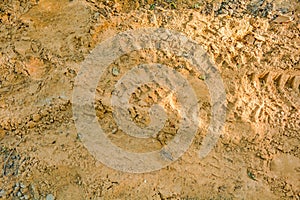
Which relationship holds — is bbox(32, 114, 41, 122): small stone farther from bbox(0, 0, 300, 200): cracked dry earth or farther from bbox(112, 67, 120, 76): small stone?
bbox(112, 67, 120, 76): small stone

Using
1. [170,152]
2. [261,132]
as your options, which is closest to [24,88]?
[170,152]

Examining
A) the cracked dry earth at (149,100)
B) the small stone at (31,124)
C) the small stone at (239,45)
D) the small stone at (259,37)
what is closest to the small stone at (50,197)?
the cracked dry earth at (149,100)

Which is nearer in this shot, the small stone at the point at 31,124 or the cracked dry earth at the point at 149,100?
the cracked dry earth at the point at 149,100

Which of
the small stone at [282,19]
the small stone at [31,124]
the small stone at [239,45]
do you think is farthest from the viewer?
the small stone at [282,19]

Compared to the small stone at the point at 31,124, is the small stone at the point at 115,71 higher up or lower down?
higher up

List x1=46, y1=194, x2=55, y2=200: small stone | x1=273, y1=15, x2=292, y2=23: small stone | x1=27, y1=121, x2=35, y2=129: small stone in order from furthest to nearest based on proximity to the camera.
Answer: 1. x1=273, y1=15, x2=292, y2=23: small stone
2. x1=27, y1=121, x2=35, y2=129: small stone
3. x1=46, y1=194, x2=55, y2=200: small stone

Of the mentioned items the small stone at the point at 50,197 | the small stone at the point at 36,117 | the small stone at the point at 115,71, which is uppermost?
the small stone at the point at 115,71

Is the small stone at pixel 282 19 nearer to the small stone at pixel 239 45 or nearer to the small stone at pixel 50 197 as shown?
the small stone at pixel 239 45

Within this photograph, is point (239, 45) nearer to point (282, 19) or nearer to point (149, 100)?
point (282, 19)

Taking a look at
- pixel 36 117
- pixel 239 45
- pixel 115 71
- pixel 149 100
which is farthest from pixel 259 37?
pixel 36 117

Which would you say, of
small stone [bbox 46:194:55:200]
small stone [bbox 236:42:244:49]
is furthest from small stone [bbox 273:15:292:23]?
small stone [bbox 46:194:55:200]
